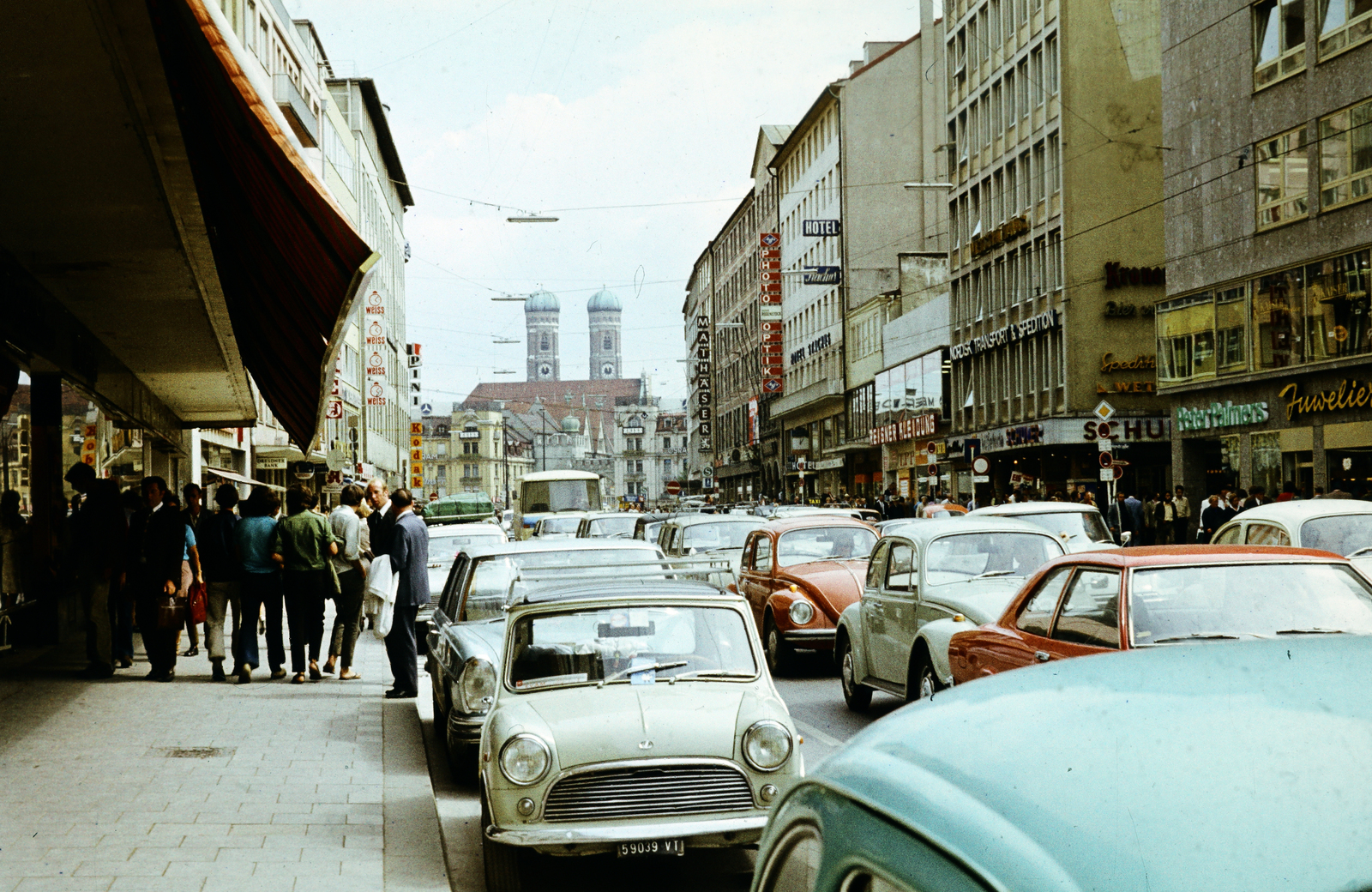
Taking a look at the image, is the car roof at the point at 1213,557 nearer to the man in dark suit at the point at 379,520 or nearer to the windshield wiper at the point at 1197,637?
the windshield wiper at the point at 1197,637

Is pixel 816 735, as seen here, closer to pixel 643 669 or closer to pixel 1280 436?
pixel 643 669

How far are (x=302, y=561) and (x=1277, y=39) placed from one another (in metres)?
26.3

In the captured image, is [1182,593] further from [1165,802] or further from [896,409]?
[896,409]

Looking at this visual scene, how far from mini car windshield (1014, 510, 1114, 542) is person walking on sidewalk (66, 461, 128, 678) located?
31.5ft

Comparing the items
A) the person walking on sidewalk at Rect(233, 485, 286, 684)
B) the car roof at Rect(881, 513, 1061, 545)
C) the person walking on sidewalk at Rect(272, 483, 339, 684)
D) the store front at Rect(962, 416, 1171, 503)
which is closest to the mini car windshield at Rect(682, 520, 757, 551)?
the person walking on sidewalk at Rect(272, 483, 339, 684)

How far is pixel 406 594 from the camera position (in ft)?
44.7

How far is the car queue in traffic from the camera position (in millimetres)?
1698

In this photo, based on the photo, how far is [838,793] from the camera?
2.14 metres

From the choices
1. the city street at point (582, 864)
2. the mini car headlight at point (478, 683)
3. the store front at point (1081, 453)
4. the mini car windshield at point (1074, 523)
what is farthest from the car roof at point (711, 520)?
the store front at point (1081, 453)

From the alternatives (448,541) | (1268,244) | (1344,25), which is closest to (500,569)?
(448,541)

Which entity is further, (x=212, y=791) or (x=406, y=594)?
(x=406, y=594)

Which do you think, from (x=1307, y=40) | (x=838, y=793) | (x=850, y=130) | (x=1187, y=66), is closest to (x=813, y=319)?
(x=850, y=130)

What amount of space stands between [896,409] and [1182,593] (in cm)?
5532

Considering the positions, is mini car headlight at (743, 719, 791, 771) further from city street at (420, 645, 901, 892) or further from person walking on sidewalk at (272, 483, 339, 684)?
person walking on sidewalk at (272, 483, 339, 684)
